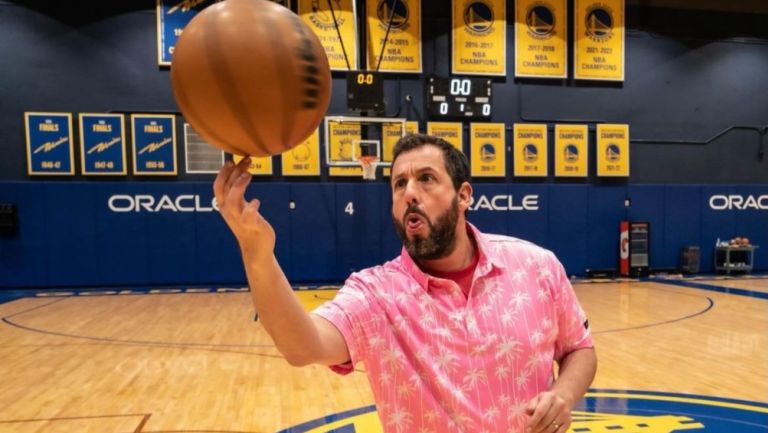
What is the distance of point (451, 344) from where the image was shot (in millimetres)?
1291

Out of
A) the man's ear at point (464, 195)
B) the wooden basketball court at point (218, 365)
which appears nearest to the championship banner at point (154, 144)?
the wooden basketball court at point (218, 365)

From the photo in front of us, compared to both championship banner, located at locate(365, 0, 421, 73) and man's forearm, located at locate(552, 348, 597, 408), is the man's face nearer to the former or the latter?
man's forearm, located at locate(552, 348, 597, 408)

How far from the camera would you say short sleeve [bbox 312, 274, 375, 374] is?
1292mm

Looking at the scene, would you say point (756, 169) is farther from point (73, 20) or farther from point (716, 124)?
point (73, 20)

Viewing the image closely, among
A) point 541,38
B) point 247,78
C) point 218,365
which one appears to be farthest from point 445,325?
point 541,38

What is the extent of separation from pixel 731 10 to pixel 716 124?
7.79ft

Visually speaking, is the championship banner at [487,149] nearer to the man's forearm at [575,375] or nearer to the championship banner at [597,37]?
the championship banner at [597,37]

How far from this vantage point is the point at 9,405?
3.55m

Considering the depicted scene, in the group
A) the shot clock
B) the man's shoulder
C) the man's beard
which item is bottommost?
the man's shoulder

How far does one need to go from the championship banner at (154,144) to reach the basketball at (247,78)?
27.8 ft

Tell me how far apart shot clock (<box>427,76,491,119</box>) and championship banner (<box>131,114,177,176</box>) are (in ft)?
15.0

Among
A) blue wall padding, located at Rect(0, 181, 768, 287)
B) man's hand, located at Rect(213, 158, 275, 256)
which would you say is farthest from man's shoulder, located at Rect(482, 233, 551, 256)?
blue wall padding, located at Rect(0, 181, 768, 287)

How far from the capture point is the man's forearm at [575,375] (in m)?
1.31

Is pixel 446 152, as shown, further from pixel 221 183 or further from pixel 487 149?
pixel 487 149
